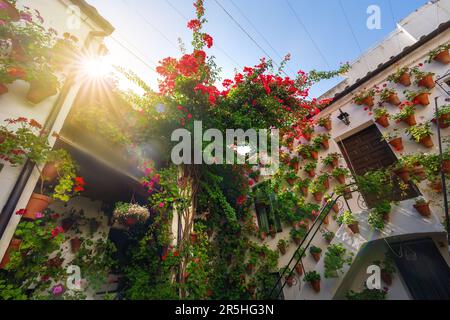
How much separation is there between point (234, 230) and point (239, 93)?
4613 mm

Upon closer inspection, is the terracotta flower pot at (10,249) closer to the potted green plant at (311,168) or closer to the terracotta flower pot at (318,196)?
the terracotta flower pot at (318,196)

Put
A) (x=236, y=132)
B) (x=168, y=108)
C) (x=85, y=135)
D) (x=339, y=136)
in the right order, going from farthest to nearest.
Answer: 1. (x=339, y=136)
2. (x=236, y=132)
3. (x=168, y=108)
4. (x=85, y=135)

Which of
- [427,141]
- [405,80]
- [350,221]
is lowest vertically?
[350,221]

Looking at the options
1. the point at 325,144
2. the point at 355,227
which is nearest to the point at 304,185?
the point at 325,144

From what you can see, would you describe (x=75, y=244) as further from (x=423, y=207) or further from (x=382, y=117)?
(x=382, y=117)

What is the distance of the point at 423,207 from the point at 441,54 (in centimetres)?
384

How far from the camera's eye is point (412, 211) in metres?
4.41

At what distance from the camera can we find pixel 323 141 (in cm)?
657

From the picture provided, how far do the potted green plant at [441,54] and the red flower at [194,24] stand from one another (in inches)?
235

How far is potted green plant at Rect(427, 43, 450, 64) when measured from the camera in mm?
4961

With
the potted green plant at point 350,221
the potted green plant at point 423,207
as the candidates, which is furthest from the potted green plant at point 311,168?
the potted green plant at point 423,207

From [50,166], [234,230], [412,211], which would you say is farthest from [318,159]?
[50,166]

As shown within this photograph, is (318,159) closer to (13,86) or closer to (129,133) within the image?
(129,133)

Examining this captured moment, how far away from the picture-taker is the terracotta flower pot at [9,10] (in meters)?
3.13
